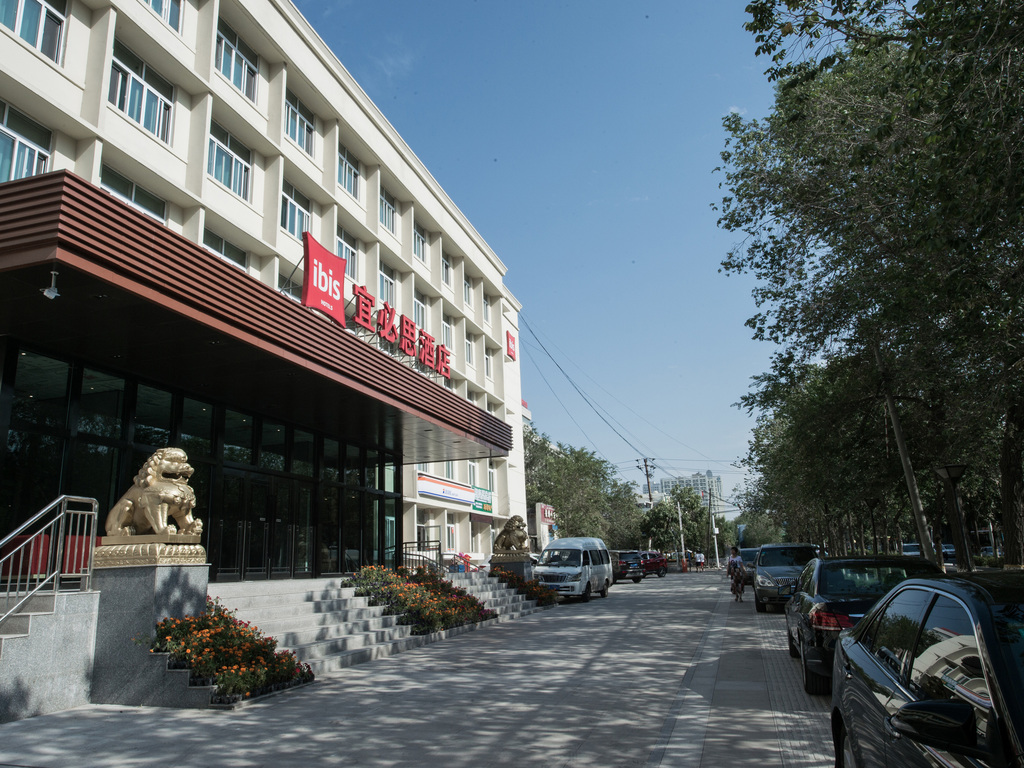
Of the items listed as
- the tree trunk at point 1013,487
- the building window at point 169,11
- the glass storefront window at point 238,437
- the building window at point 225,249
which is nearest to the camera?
the tree trunk at point 1013,487

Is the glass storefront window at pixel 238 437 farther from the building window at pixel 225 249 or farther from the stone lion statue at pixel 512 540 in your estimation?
the stone lion statue at pixel 512 540

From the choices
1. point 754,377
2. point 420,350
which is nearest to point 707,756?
point 754,377

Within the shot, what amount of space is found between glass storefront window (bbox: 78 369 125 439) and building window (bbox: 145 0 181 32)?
894 cm

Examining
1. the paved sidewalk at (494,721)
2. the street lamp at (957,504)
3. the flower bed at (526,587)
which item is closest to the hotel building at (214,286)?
the flower bed at (526,587)

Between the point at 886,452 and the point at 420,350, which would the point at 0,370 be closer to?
the point at 420,350

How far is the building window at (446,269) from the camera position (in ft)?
112

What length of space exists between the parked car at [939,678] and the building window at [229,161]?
17941mm

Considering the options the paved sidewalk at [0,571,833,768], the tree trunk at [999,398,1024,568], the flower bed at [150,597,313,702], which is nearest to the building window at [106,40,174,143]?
the flower bed at [150,597,313,702]

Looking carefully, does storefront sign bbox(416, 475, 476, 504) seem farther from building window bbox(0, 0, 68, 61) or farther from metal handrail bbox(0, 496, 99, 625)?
building window bbox(0, 0, 68, 61)

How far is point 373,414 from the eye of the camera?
17281mm

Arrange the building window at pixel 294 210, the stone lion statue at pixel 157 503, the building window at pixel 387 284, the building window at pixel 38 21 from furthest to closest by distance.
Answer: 1. the building window at pixel 387 284
2. the building window at pixel 294 210
3. the building window at pixel 38 21
4. the stone lion statue at pixel 157 503

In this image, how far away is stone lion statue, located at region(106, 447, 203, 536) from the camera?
8.98 meters

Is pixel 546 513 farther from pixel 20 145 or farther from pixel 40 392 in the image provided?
pixel 20 145

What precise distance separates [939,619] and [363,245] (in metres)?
24.5
